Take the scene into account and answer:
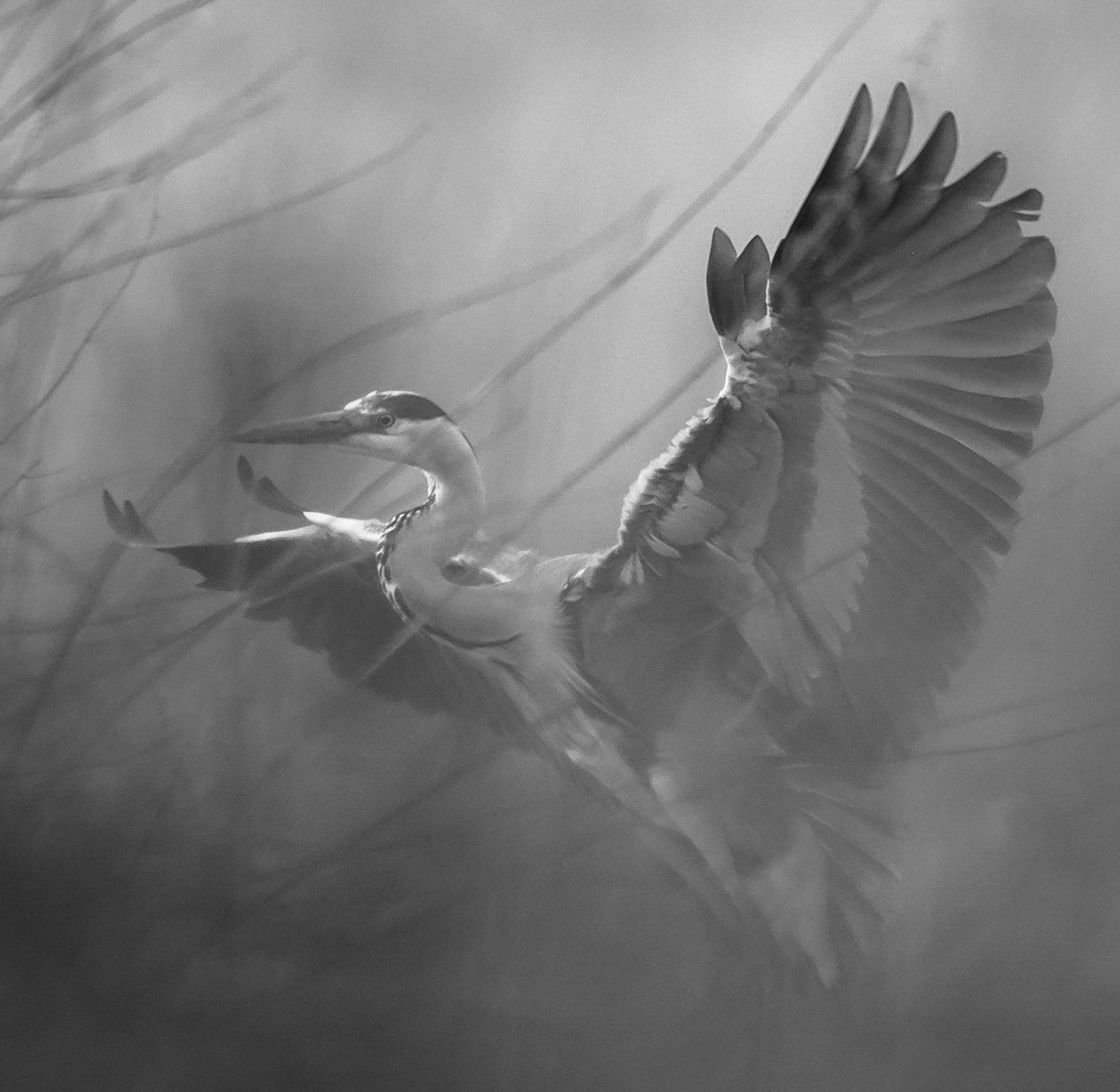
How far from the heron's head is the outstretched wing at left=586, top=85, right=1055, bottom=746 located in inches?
7.1

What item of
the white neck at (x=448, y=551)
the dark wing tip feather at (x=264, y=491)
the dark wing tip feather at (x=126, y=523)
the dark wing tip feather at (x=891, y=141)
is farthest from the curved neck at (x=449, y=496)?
the dark wing tip feather at (x=891, y=141)

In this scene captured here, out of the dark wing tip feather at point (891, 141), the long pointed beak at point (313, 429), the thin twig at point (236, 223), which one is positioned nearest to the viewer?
the thin twig at point (236, 223)

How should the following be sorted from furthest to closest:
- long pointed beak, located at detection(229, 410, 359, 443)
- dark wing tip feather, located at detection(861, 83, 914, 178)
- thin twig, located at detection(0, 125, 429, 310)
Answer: long pointed beak, located at detection(229, 410, 359, 443) < dark wing tip feather, located at detection(861, 83, 914, 178) < thin twig, located at detection(0, 125, 429, 310)

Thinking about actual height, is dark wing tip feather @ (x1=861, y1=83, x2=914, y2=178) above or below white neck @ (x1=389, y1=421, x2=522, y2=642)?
above

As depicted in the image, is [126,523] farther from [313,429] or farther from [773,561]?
[773,561]

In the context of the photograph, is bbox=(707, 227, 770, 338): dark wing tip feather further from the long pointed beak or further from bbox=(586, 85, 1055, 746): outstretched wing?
the long pointed beak

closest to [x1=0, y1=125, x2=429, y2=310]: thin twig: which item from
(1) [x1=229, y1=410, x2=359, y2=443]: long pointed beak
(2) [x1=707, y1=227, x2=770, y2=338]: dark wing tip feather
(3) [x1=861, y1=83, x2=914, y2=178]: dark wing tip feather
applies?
(1) [x1=229, y1=410, x2=359, y2=443]: long pointed beak

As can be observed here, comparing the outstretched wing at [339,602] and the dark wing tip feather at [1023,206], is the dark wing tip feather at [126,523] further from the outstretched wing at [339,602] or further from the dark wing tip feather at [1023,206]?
the dark wing tip feather at [1023,206]

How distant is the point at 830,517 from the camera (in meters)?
1.27

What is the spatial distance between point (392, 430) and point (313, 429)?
0.07 m

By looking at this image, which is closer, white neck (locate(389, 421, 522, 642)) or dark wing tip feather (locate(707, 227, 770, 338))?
dark wing tip feather (locate(707, 227, 770, 338))

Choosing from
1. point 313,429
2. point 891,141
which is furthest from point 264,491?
point 891,141

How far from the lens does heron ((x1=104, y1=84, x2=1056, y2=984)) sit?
3.96 feet

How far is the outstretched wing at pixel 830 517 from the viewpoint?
3.92 ft
